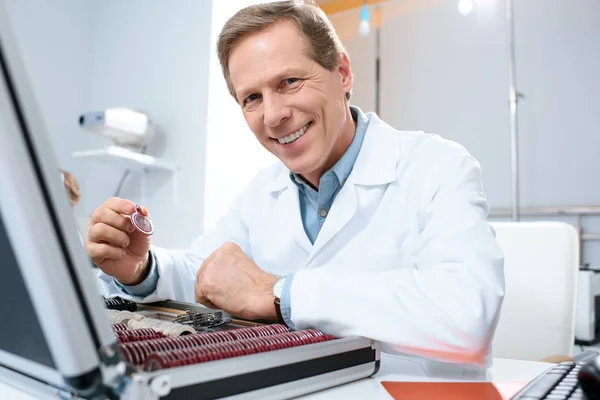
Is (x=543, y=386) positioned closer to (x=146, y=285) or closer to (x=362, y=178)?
(x=362, y=178)

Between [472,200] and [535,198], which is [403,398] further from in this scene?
[535,198]

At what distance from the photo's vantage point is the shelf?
2246 millimetres

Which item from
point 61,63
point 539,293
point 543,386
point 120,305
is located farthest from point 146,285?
point 61,63

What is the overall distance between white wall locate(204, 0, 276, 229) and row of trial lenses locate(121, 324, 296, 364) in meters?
1.81

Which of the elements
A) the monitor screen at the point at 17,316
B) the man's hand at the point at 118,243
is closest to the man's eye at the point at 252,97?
the man's hand at the point at 118,243

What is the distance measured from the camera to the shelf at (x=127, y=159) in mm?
2246

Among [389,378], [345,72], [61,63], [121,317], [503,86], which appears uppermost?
[61,63]

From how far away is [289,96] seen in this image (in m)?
1.16

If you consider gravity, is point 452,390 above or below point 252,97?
below

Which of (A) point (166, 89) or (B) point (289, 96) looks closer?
(B) point (289, 96)

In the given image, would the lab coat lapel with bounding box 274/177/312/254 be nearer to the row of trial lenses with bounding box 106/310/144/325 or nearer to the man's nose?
the man's nose

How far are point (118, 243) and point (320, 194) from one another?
49cm

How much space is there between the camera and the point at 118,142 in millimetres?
2461

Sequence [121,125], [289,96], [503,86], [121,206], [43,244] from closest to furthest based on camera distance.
→ [43,244], [121,206], [289,96], [121,125], [503,86]
